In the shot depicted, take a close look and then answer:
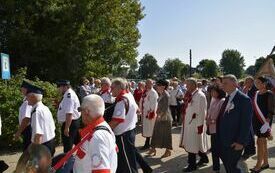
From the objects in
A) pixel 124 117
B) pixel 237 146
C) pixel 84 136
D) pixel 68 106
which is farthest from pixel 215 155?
pixel 84 136

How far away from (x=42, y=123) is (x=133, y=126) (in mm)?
1725

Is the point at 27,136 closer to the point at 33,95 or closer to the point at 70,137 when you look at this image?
the point at 33,95

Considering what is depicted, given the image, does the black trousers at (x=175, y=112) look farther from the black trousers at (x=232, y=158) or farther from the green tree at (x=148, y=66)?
the green tree at (x=148, y=66)

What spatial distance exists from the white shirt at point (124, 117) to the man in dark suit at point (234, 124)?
5.00 feet

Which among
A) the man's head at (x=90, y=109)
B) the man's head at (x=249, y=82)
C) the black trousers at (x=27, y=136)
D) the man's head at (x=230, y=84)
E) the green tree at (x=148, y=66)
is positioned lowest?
the black trousers at (x=27, y=136)

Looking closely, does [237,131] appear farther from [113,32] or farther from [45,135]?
[113,32]

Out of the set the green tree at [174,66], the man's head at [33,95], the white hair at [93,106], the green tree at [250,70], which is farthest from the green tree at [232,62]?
the white hair at [93,106]

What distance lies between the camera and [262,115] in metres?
9.27

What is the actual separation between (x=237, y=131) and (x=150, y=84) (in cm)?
505

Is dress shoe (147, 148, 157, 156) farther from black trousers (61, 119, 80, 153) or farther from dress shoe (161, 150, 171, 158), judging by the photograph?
black trousers (61, 119, 80, 153)

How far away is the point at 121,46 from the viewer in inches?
1195

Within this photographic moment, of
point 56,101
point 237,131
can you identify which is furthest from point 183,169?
point 56,101

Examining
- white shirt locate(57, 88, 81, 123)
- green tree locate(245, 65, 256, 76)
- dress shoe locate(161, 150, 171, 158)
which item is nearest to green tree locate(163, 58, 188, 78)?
green tree locate(245, 65, 256, 76)

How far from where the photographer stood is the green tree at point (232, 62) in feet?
341
